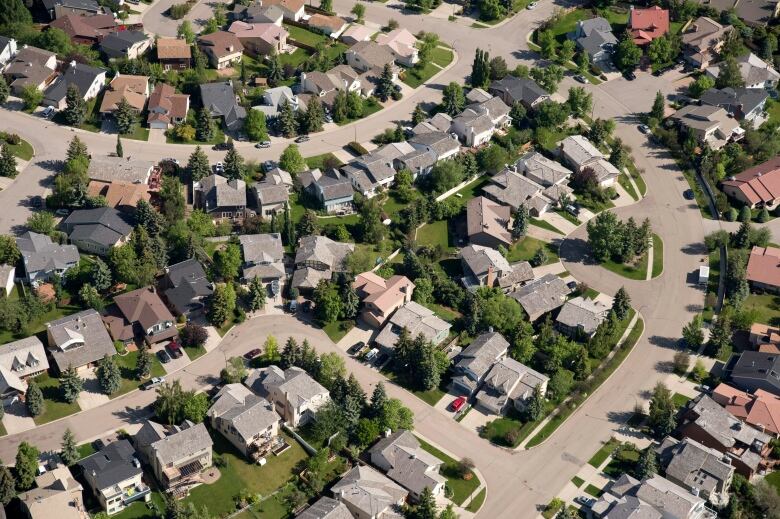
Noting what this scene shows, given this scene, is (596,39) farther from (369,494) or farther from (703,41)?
(369,494)

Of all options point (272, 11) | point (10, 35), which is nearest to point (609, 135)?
point (272, 11)

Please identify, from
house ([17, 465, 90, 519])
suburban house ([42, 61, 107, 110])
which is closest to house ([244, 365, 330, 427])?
house ([17, 465, 90, 519])

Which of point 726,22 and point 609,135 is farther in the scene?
point 726,22

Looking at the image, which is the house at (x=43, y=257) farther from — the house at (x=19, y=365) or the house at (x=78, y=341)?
the house at (x=19, y=365)

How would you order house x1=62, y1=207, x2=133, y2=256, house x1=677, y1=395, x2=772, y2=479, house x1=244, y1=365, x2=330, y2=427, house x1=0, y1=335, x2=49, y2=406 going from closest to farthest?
house x1=0, y1=335, x2=49, y2=406
house x1=244, y1=365, x2=330, y2=427
house x1=677, y1=395, x2=772, y2=479
house x1=62, y1=207, x2=133, y2=256

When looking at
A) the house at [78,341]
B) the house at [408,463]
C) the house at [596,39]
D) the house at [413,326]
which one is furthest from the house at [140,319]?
the house at [596,39]

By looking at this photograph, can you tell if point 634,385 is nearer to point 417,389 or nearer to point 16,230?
point 417,389

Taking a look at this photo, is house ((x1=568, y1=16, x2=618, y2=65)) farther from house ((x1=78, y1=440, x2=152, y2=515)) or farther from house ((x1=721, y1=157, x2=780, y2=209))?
house ((x1=78, y1=440, x2=152, y2=515))
